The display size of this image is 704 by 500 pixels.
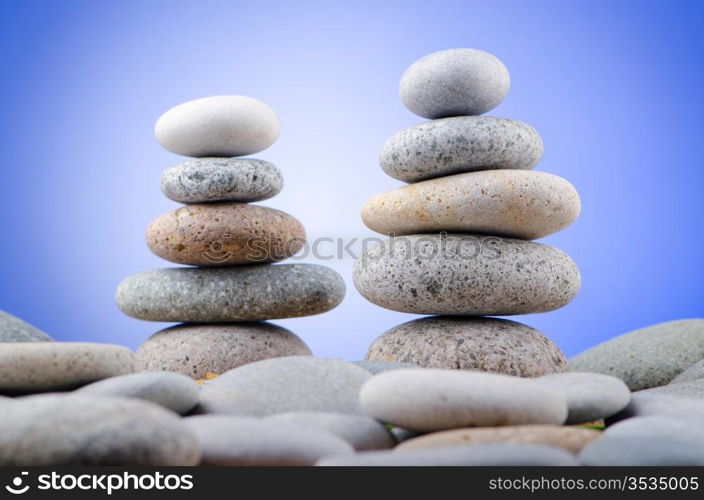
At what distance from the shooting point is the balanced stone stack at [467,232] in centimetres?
375

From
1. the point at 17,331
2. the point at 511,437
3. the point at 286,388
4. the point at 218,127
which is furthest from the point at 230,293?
the point at 511,437

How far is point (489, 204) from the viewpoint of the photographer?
3744 mm

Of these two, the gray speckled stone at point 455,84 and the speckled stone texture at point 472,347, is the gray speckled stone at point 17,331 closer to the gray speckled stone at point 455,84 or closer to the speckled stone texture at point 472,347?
the speckled stone texture at point 472,347

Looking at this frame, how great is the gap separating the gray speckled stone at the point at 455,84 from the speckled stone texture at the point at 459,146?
125mm

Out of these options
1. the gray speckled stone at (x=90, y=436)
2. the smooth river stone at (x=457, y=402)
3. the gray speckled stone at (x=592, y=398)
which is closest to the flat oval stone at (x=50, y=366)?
the gray speckled stone at (x=90, y=436)

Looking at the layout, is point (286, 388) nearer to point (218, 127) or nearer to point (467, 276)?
point (467, 276)

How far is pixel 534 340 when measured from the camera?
386 centimetres

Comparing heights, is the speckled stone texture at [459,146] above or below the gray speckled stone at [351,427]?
above

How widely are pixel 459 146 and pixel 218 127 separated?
1417 millimetres

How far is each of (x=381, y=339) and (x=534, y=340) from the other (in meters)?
0.84

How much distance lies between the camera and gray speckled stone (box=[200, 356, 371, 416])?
→ 89.0 inches

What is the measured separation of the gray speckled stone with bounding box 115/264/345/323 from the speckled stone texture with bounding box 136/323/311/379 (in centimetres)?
8

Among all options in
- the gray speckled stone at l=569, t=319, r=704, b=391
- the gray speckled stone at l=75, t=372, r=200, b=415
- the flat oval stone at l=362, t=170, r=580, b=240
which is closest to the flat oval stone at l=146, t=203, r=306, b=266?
the flat oval stone at l=362, t=170, r=580, b=240

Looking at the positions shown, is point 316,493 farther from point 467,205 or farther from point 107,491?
point 467,205
